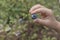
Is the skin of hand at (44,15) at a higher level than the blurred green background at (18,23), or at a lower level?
lower

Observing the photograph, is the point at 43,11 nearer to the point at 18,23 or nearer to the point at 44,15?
the point at 44,15

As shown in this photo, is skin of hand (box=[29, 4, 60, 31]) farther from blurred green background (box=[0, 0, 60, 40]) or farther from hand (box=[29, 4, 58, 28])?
blurred green background (box=[0, 0, 60, 40])

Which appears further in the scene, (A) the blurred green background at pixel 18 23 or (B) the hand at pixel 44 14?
(A) the blurred green background at pixel 18 23

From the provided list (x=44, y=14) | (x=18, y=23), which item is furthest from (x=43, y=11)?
(x=18, y=23)

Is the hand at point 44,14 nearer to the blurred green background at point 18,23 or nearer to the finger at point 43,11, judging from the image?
the finger at point 43,11

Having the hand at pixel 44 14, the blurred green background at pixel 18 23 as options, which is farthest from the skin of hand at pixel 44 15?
the blurred green background at pixel 18 23
